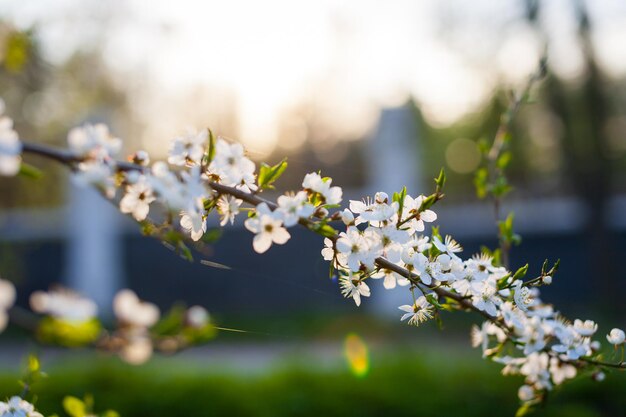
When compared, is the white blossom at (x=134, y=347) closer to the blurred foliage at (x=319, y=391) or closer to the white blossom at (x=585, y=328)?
the white blossom at (x=585, y=328)

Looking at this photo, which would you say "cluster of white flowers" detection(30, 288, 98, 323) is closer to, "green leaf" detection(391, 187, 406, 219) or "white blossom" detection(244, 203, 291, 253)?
"white blossom" detection(244, 203, 291, 253)

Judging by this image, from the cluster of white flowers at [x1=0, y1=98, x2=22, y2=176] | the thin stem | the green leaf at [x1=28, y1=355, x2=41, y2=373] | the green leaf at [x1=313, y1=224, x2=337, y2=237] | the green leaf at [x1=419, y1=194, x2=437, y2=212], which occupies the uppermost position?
the thin stem

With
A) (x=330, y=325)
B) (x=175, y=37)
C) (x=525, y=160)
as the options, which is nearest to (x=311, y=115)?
(x=525, y=160)

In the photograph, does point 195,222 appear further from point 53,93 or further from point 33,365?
point 53,93

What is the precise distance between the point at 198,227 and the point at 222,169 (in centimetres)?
10

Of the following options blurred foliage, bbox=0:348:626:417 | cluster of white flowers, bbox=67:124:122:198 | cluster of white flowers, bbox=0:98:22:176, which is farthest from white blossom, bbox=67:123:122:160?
blurred foliage, bbox=0:348:626:417

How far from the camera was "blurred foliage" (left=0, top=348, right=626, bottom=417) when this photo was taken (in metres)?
3.01

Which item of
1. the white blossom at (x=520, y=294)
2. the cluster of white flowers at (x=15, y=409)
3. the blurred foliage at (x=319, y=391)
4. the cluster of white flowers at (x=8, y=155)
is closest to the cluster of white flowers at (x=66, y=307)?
the cluster of white flowers at (x=15, y=409)

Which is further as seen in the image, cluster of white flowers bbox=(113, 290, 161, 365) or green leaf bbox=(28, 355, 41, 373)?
cluster of white flowers bbox=(113, 290, 161, 365)

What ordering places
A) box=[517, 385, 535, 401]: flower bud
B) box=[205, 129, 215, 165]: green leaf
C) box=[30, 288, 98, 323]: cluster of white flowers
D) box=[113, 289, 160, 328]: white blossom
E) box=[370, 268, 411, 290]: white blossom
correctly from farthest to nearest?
1. box=[113, 289, 160, 328]: white blossom
2. box=[30, 288, 98, 323]: cluster of white flowers
3. box=[517, 385, 535, 401]: flower bud
4. box=[370, 268, 411, 290]: white blossom
5. box=[205, 129, 215, 165]: green leaf

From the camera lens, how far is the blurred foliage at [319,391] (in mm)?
3012

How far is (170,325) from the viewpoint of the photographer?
4.20 feet

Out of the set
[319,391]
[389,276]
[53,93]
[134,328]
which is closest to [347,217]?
[389,276]

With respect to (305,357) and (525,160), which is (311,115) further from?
(305,357)
